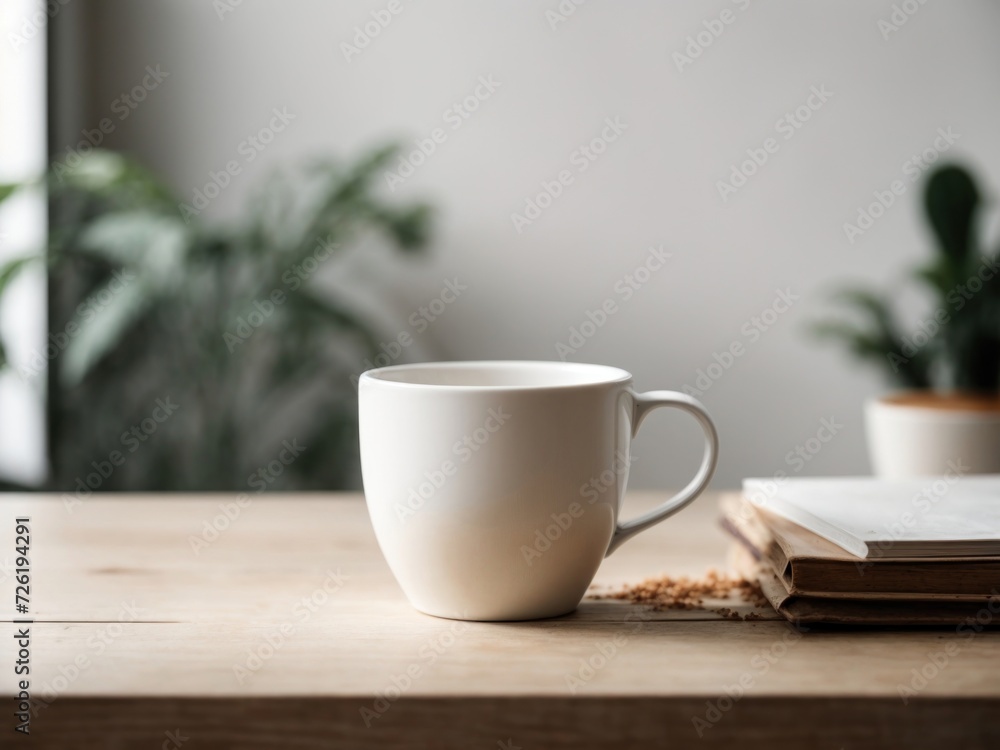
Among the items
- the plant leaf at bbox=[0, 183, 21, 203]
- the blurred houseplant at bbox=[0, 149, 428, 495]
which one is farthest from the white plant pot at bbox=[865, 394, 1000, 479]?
the plant leaf at bbox=[0, 183, 21, 203]

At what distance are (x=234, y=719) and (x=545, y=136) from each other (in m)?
1.87

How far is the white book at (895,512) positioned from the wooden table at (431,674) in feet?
0.18

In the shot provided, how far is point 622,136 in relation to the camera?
2.19 meters

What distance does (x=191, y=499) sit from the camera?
3.08 ft

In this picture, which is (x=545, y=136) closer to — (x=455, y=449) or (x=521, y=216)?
(x=521, y=216)

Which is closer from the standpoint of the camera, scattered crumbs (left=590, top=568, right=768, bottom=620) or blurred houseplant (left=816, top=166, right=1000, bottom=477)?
scattered crumbs (left=590, top=568, right=768, bottom=620)

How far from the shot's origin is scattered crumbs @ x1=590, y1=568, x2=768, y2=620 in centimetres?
66

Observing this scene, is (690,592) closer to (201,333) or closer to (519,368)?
(519,368)

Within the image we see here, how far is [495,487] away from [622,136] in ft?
5.73

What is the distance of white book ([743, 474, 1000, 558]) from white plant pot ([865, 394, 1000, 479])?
0.35m

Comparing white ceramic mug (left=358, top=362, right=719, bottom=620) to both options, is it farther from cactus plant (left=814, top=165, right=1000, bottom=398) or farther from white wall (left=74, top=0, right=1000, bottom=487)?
white wall (left=74, top=0, right=1000, bottom=487)

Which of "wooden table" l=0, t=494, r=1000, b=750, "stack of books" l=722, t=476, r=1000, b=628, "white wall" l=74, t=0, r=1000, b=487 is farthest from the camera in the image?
"white wall" l=74, t=0, r=1000, b=487

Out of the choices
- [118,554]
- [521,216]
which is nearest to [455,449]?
[118,554]

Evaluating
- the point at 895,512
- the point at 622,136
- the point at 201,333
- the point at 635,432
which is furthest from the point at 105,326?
the point at 895,512
